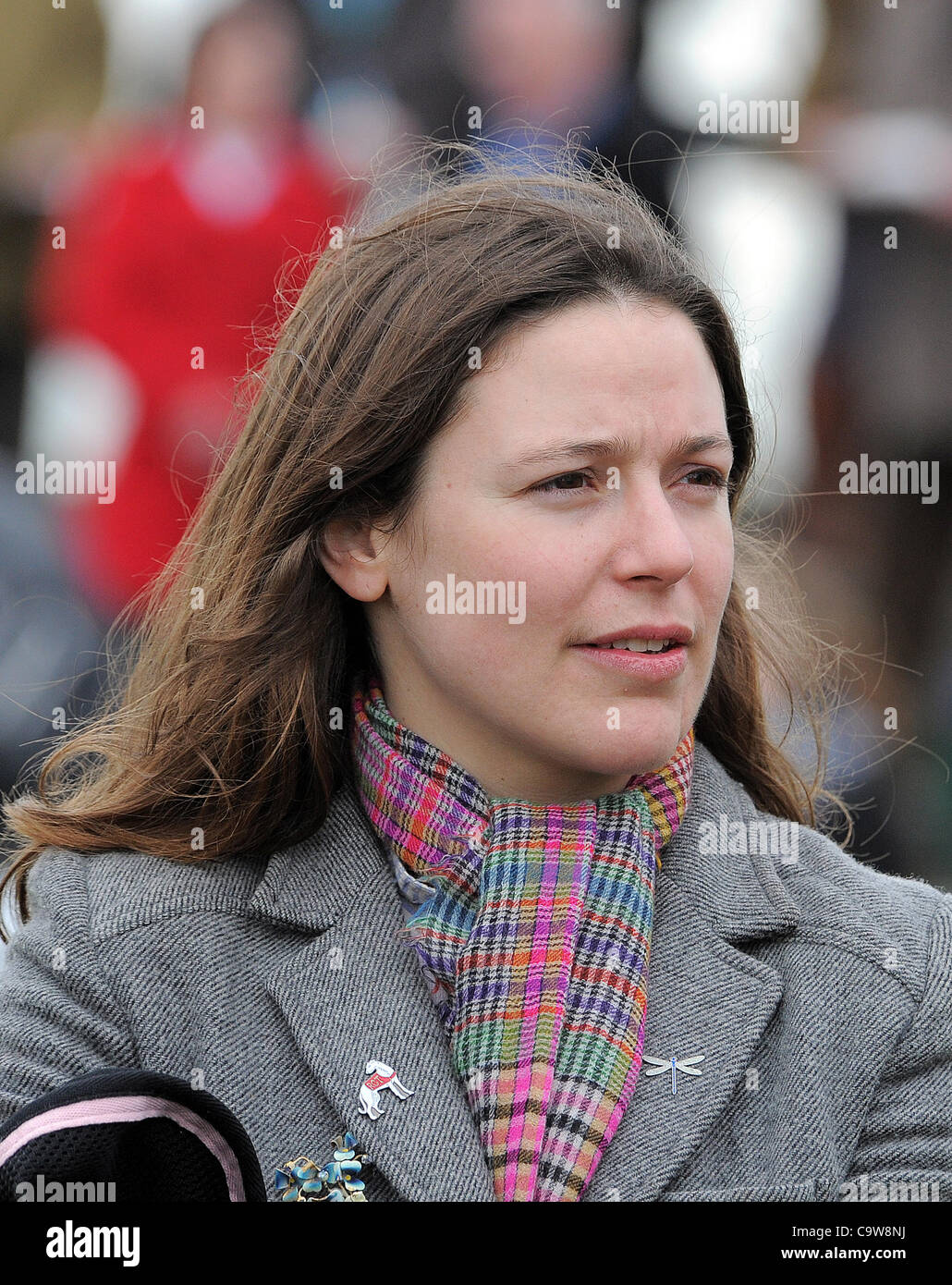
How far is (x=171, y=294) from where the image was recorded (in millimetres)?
4566

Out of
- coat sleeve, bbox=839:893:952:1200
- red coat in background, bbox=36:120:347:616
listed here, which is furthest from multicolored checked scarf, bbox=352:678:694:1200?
red coat in background, bbox=36:120:347:616

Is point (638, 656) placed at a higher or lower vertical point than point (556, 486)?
lower

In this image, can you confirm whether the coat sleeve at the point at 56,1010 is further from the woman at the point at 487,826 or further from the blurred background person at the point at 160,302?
the blurred background person at the point at 160,302

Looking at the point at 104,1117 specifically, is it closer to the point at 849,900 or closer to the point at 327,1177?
the point at 327,1177

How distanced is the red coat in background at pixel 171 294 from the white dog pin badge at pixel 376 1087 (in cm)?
239

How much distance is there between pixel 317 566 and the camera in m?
2.64

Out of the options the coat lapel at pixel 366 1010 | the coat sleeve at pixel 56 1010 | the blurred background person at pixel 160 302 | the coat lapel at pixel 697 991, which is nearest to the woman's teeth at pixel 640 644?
the coat lapel at pixel 697 991

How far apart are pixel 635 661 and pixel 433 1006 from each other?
1.97 ft

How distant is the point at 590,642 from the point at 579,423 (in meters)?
0.32

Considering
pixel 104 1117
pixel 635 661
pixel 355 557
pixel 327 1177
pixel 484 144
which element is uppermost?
pixel 484 144

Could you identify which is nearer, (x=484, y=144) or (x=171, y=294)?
(x=484, y=144)

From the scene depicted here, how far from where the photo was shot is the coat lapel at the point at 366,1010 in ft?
7.20

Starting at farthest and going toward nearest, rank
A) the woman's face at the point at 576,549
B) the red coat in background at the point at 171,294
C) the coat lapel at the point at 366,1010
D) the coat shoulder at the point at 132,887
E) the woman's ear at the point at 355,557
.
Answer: the red coat in background at the point at 171,294
the woman's ear at the point at 355,557
the coat shoulder at the point at 132,887
the woman's face at the point at 576,549
the coat lapel at the point at 366,1010

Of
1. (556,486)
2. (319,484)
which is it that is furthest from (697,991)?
(319,484)
